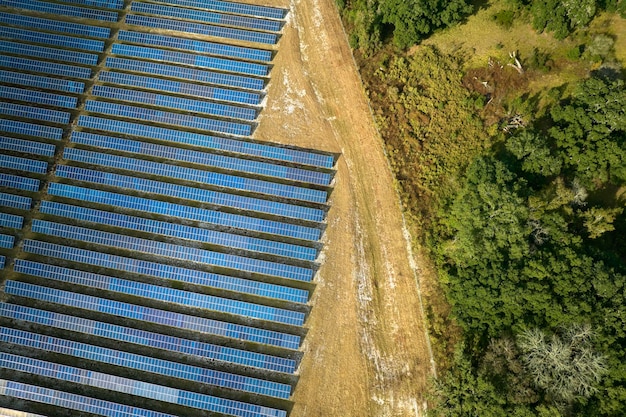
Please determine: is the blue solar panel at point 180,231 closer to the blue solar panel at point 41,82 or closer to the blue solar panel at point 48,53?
the blue solar panel at point 41,82

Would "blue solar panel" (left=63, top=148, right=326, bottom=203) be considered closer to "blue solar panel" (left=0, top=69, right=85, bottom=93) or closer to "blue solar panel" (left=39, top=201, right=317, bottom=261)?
"blue solar panel" (left=39, top=201, right=317, bottom=261)

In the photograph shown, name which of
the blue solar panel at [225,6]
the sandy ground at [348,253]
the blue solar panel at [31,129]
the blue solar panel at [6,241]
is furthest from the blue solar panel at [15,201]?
the blue solar panel at [225,6]

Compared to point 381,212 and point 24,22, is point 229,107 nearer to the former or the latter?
point 381,212

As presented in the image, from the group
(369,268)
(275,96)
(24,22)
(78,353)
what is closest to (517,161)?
(369,268)

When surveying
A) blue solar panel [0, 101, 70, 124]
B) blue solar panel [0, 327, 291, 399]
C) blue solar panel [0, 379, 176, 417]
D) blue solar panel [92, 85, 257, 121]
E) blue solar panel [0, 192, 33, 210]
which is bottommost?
blue solar panel [0, 379, 176, 417]

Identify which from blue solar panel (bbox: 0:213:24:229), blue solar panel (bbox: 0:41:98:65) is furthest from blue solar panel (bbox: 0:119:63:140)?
blue solar panel (bbox: 0:213:24:229)

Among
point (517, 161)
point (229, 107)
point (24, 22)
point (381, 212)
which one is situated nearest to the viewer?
point (517, 161)
